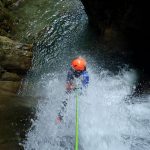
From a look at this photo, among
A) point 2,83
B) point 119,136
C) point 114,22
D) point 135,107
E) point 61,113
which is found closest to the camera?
point 119,136

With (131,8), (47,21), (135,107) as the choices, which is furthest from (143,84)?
(47,21)

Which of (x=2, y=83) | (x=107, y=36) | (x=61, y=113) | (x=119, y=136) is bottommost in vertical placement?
(x=119, y=136)

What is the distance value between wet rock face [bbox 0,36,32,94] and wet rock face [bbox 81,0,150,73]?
3.29 metres

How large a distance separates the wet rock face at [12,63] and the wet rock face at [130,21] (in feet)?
10.8

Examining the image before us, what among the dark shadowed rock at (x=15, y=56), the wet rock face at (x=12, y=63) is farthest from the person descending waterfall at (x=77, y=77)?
the dark shadowed rock at (x=15, y=56)

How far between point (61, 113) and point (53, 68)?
362 centimetres

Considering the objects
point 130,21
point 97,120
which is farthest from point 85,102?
point 130,21

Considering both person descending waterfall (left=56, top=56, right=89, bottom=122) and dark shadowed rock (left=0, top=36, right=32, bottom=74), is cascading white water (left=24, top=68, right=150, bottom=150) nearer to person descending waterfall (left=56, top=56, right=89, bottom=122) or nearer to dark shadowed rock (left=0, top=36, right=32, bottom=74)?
person descending waterfall (left=56, top=56, right=89, bottom=122)

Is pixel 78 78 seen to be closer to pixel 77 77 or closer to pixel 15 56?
pixel 77 77

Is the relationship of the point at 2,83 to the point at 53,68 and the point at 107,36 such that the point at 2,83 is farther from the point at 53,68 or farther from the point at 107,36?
the point at 107,36

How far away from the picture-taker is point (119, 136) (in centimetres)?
921

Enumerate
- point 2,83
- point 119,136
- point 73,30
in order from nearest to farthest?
point 119,136 → point 2,83 → point 73,30

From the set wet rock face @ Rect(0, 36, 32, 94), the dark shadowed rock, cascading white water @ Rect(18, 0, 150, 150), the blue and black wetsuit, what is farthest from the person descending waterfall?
the dark shadowed rock

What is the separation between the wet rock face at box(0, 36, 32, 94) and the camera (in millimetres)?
11719
